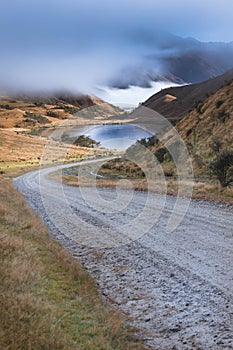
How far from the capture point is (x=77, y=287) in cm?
723

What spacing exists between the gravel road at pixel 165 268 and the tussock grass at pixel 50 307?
574 mm

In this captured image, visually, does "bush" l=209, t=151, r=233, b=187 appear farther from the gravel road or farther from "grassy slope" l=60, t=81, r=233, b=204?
the gravel road

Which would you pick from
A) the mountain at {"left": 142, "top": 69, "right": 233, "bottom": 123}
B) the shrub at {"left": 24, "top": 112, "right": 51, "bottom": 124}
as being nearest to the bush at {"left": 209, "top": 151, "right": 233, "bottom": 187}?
the mountain at {"left": 142, "top": 69, "right": 233, "bottom": 123}

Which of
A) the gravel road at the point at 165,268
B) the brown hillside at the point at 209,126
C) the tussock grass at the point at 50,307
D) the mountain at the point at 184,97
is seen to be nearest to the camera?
the tussock grass at the point at 50,307

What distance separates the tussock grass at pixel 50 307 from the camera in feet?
14.8

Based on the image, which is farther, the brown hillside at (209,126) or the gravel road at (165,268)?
the brown hillside at (209,126)

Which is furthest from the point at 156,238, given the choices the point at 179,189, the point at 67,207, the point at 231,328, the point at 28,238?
the point at 179,189

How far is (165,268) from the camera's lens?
8625mm

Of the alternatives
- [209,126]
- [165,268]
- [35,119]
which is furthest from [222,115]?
[35,119]

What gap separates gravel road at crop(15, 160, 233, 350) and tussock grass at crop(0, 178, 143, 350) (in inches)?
22.6

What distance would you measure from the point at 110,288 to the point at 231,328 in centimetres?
299

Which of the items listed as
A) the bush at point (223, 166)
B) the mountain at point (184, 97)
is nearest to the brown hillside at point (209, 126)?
the bush at point (223, 166)

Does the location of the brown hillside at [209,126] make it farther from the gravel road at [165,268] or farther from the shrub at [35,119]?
the shrub at [35,119]

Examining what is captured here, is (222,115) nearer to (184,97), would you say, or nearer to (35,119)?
(184,97)
